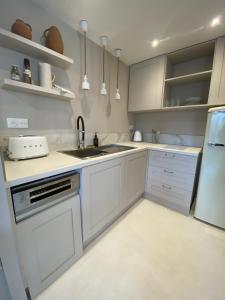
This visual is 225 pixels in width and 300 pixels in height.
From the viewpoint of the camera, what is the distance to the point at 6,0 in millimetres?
1086

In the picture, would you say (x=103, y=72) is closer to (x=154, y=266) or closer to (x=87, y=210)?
(x=87, y=210)

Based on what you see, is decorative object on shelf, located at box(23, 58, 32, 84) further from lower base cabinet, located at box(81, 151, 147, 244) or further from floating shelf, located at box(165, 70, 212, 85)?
floating shelf, located at box(165, 70, 212, 85)

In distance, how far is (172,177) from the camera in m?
1.89

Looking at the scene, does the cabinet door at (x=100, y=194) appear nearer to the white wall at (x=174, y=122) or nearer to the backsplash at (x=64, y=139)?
the backsplash at (x=64, y=139)

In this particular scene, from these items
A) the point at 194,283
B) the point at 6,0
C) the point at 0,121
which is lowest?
the point at 194,283

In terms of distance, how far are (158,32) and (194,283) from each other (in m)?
2.43

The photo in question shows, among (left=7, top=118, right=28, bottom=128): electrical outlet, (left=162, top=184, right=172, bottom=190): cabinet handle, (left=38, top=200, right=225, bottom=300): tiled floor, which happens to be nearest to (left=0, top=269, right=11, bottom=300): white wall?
(left=38, top=200, right=225, bottom=300): tiled floor

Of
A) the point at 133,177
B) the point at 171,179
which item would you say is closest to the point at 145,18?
the point at 133,177

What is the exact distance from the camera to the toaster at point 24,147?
1.03 m

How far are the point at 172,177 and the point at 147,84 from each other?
60.1 inches

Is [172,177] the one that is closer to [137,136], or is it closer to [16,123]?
[137,136]

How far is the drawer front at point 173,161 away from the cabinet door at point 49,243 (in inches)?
52.1

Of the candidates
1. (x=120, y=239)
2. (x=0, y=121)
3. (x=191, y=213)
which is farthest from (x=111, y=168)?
(x=191, y=213)

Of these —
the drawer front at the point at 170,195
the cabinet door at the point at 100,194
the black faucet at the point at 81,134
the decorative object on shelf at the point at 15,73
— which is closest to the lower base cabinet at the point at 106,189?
the cabinet door at the point at 100,194
